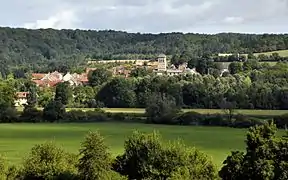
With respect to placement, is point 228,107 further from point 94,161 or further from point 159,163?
point 94,161

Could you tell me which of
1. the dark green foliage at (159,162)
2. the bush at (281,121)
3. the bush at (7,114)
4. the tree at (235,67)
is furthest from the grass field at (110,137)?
the tree at (235,67)

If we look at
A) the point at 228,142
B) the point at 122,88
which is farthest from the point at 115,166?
the point at 122,88

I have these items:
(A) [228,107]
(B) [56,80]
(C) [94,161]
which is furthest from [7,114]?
(B) [56,80]

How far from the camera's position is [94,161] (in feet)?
109

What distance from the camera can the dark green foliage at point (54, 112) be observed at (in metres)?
104

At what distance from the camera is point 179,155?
1313 inches

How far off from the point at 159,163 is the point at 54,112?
72.7 meters

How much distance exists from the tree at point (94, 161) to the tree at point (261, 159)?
5928mm

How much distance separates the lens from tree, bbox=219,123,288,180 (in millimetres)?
31812

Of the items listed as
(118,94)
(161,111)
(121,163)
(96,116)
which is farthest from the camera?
(118,94)

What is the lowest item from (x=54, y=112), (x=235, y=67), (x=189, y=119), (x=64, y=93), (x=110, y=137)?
(x=110, y=137)

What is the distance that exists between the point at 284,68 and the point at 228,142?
7237cm

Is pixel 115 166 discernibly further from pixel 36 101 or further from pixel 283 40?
pixel 283 40

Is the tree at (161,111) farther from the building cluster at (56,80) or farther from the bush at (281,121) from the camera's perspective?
the building cluster at (56,80)
